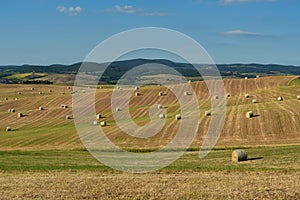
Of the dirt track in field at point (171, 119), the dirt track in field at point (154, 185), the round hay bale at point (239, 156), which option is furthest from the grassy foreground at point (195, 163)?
the dirt track in field at point (171, 119)

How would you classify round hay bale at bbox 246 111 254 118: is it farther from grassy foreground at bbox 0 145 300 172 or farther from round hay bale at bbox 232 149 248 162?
round hay bale at bbox 232 149 248 162

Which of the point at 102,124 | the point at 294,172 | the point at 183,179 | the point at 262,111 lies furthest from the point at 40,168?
the point at 262,111

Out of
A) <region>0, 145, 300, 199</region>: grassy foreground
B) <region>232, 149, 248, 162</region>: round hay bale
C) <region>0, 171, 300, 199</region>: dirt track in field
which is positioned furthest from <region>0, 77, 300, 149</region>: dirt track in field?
<region>0, 171, 300, 199</region>: dirt track in field

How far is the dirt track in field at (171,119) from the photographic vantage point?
4431 centimetres

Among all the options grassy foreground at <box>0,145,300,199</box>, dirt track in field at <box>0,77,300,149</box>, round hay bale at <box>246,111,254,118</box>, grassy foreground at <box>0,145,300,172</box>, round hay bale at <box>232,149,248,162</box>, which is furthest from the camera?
round hay bale at <box>246,111,254,118</box>

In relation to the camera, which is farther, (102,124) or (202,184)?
(102,124)

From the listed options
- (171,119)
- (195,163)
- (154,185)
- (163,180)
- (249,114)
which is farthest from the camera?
(171,119)

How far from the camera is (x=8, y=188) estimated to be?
20.0 metres

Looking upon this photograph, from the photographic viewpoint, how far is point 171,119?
53.9 m

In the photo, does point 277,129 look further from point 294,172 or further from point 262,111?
point 294,172

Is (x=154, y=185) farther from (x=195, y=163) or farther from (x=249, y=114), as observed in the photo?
(x=249, y=114)

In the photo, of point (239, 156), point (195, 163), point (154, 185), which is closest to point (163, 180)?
point (154, 185)

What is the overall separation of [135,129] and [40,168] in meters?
23.3

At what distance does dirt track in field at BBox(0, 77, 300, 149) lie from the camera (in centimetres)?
4431
